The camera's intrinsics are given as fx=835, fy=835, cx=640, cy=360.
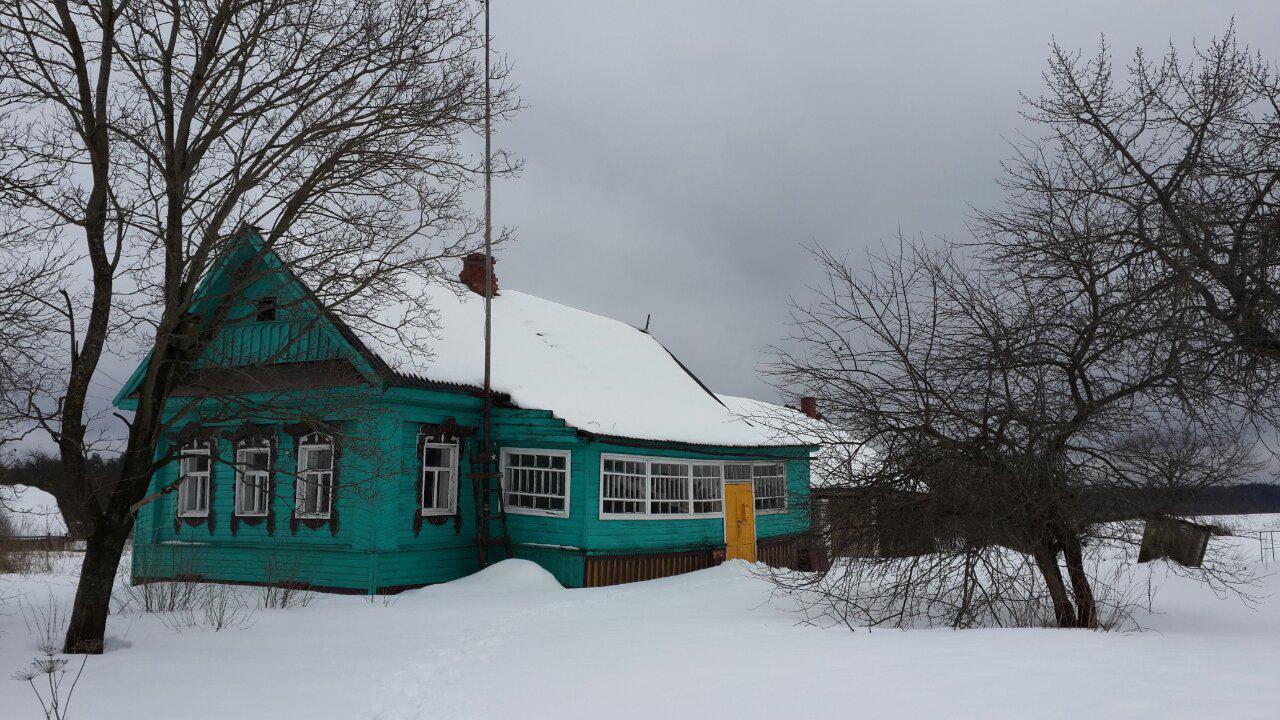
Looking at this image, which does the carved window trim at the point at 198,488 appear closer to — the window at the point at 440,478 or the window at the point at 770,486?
the window at the point at 440,478

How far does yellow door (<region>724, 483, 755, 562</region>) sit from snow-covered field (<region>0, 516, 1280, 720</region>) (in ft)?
23.9

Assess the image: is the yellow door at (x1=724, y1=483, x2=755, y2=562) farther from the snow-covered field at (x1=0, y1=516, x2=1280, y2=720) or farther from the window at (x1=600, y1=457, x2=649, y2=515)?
the snow-covered field at (x1=0, y1=516, x2=1280, y2=720)

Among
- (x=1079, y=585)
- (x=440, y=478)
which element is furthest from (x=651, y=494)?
(x=1079, y=585)

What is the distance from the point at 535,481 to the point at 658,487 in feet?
8.97

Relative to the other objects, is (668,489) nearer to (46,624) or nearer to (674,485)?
(674,485)

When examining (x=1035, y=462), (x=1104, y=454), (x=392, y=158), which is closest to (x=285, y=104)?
(x=392, y=158)

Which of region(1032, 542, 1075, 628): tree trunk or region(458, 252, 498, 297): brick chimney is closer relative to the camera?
region(1032, 542, 1075, 628): tree trunk

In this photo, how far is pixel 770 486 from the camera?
69.0 ft

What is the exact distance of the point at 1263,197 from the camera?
9.26 metres

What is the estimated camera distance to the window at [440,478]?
15.3 metres

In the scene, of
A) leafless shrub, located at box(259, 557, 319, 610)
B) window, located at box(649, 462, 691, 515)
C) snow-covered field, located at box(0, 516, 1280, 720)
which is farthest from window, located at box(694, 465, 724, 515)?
leafless shrub, located at box(259, 557, 319, 610)

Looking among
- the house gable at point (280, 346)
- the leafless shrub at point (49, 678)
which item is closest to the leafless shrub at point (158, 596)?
the leafless shrub at point (49, 678)

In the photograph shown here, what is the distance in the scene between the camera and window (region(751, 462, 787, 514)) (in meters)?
20.5

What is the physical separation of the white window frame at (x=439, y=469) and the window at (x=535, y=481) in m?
0.95
